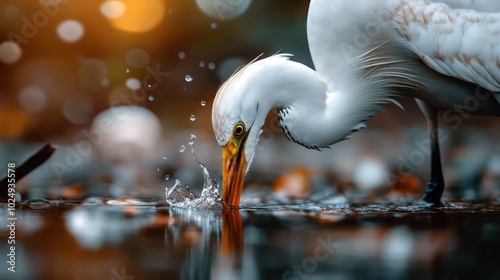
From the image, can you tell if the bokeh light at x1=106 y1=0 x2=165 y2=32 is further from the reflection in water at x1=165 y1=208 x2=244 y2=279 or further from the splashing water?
the reflection in water at x1=165 y1=208 x2=244 y2=279

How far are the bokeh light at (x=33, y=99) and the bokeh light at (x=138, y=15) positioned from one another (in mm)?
1483

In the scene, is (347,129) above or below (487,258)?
above

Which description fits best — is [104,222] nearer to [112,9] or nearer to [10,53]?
[112,9]

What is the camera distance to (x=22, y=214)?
15.9 ft

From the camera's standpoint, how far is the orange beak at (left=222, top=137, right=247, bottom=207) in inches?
200

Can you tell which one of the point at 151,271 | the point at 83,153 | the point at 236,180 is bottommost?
the point at 151,271

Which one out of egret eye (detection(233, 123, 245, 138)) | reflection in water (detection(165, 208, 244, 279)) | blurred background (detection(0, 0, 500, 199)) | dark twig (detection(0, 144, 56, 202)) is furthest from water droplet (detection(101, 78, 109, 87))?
egret eye (detection(233, 123, 245, 138))

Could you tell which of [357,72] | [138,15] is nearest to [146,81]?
[138,15]

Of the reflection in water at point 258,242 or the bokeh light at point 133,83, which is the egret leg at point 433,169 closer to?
the reflection in water at point 258,242

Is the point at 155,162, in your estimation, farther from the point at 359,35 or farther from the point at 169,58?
the point at 359,35

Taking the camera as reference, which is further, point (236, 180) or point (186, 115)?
point (186, 115)

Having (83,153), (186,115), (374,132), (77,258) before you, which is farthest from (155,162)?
(77,258)

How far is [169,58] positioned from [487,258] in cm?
928

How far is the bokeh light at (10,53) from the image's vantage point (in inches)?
487
